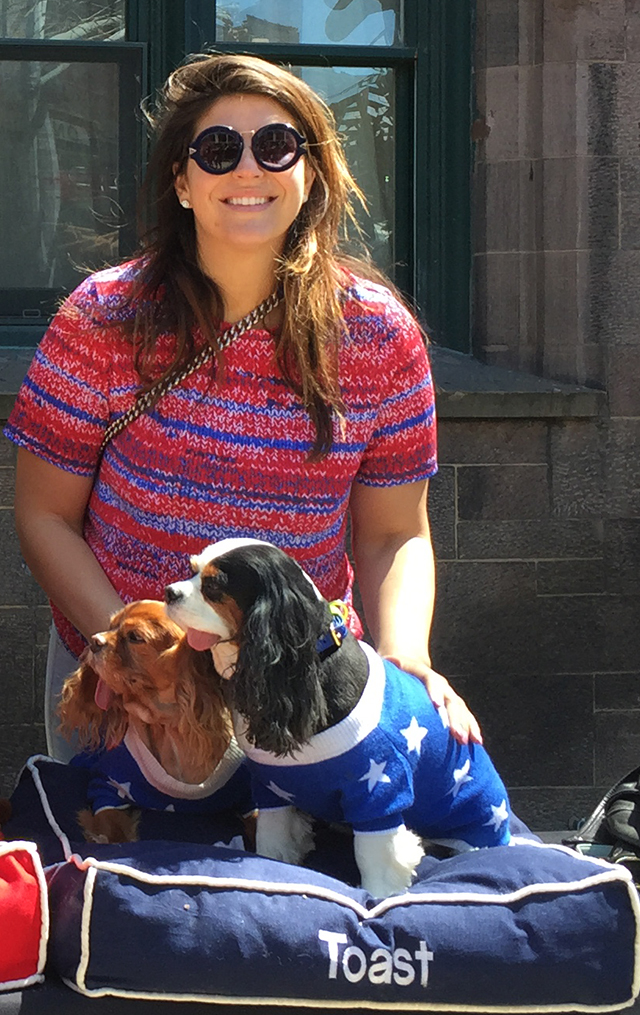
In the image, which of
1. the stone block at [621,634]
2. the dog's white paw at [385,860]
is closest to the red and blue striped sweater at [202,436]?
the dog's white paw at [385,860]

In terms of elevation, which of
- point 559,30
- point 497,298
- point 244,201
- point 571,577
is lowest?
point 571,577

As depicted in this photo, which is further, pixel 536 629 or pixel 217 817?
pixel 536 629

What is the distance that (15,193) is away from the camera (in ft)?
16.5

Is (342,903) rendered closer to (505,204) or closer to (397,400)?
(397,400)

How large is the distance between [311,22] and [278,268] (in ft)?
8.16

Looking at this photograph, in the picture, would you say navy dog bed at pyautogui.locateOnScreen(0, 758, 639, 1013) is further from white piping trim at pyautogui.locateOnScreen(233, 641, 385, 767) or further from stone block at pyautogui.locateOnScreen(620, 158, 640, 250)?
stone block at pyautogui.locateOnScreen(620, 158, 640, 250)

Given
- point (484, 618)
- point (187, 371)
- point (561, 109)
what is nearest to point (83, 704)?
point (187, 371)

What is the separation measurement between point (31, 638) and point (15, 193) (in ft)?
5.54

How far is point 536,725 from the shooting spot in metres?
4.98

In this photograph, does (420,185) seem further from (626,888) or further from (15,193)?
(626,888)

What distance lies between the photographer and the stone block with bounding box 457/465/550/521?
487 cm

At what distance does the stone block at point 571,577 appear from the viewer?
4.92 meters

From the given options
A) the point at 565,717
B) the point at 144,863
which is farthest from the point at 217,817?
the point at 565,717

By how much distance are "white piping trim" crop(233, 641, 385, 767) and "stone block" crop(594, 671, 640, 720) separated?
2.65 metres
